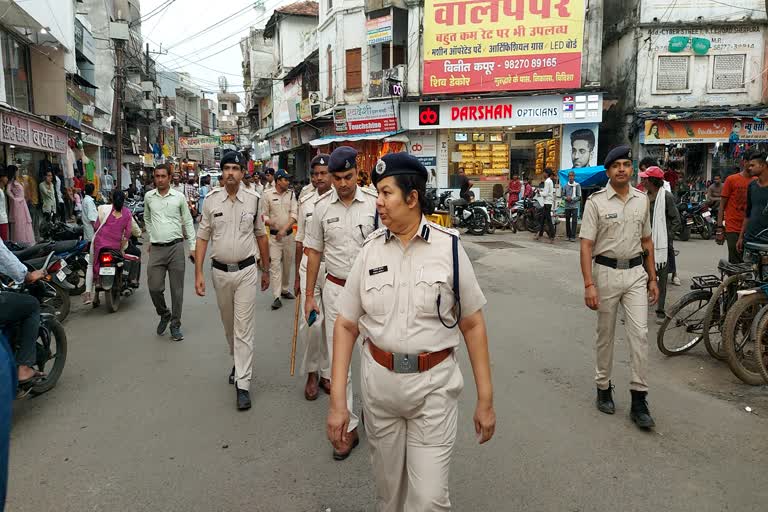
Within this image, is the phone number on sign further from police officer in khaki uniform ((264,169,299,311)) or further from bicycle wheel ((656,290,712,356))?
bicycle wheel ((656,290,712,356))

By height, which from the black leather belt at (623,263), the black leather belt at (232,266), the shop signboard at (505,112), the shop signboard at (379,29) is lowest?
the black leather belt at (232,266)

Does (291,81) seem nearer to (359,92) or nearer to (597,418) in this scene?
(359,92)

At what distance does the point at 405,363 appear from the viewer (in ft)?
7.35

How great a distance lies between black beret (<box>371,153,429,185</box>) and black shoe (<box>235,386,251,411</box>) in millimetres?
2692

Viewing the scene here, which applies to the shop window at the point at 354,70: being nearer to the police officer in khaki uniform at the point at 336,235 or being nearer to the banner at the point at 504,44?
the banner at the point at 504,44

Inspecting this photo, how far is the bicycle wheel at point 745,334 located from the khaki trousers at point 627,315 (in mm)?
1126

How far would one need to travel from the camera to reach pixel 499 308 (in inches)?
301

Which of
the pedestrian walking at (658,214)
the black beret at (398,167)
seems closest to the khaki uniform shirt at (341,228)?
the black beret at (398,167)

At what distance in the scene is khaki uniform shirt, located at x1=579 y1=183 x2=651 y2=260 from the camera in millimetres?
4117

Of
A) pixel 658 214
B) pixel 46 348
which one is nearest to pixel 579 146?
pixel 658 214

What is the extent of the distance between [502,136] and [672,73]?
20.4 feet

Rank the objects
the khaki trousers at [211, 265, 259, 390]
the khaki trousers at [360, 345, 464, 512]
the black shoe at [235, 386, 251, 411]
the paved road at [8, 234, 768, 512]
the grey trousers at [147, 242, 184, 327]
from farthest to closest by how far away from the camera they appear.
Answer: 1. the grey trousers at [147, 242, 184, 327]
2. the khaki trousers at [211, 265, 259, 390]
3. the black shoe at [235, 386, 251, 411]
4. the paved road at [8, 234, 768, 512]
5. the khaki trousers at [360, 345, 464, 512]

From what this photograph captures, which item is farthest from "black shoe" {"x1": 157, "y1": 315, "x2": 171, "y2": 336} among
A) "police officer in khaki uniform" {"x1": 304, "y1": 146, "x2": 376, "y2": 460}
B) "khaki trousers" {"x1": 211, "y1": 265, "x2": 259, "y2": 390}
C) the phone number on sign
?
the phone number on sign

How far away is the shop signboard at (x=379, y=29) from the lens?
21.7 m
